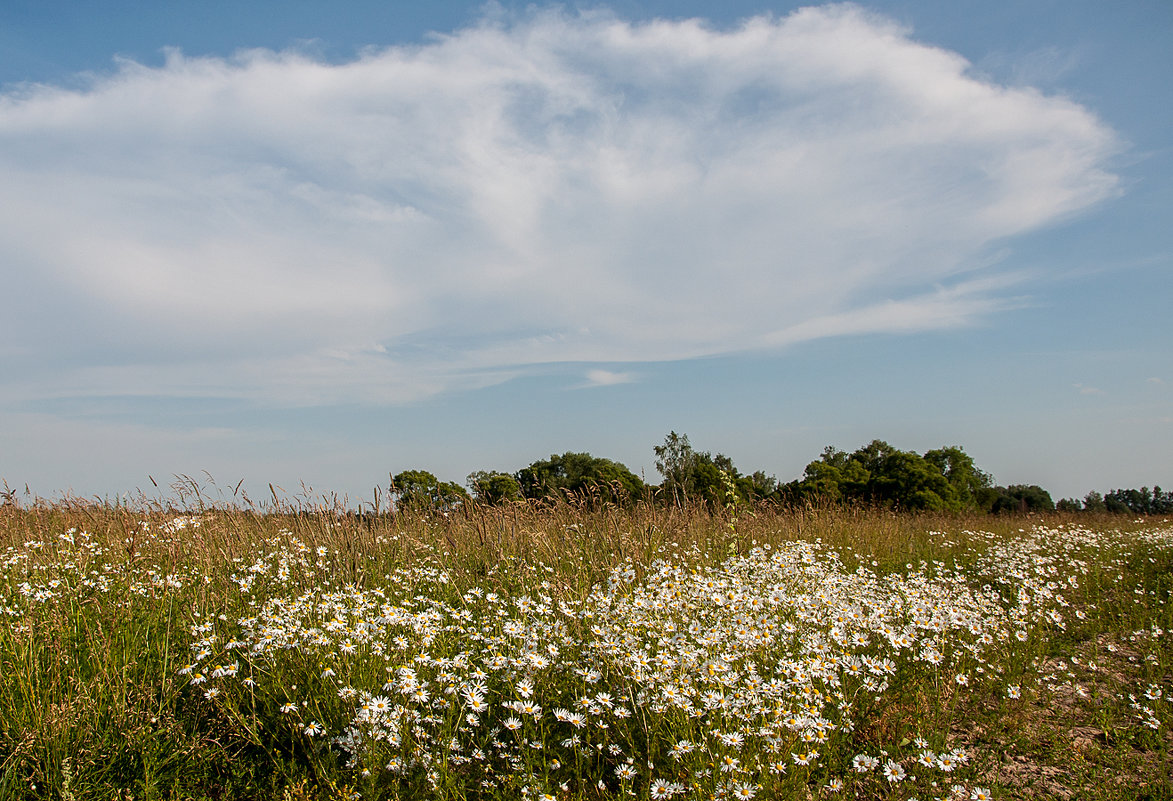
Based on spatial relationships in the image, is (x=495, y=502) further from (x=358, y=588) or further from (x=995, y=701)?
(x=995, y=701)

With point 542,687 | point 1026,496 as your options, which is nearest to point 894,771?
point 542,687

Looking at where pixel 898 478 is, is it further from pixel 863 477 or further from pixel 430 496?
pixel 430 496

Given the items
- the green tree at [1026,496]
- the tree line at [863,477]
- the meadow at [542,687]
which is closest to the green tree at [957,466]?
the tree line at [863,477]

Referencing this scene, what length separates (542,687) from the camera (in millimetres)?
3504

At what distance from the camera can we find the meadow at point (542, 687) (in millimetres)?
3025

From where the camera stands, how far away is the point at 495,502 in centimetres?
946

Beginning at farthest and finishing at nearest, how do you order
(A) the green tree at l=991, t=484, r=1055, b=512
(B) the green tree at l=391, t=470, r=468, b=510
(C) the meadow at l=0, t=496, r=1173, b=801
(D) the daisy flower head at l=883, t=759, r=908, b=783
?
(A) the green tree at l=991, t=484, r=1055, b=512 < (B) the green tree at l=391, t=470, r=468, b=510 < (C) the meadow at l=0, t=496, r=1173, b=801 < (D) the daisy flower head at l=883, t=759, r=908, b=783

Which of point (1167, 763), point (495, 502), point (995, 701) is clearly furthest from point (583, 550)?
point (1167, 763)

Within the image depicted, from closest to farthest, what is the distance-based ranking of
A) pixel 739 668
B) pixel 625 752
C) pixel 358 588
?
pixel 625 752, pixel 739 668, pixel 358 588

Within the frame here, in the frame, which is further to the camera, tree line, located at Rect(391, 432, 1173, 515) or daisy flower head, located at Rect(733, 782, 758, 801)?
tree line, located at Rect(391, 432, 1173, 515)

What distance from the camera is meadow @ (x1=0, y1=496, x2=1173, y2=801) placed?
119 inches

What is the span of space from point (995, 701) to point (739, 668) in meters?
2.16

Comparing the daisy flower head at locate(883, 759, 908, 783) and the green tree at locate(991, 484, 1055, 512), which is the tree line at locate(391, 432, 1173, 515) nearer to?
the green tree at locate(991, 484, 1055, 512)

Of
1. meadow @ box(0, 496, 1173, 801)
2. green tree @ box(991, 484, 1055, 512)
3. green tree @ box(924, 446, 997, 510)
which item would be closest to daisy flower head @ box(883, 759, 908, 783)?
meadow @ box(0, 496, 1173, 801)
